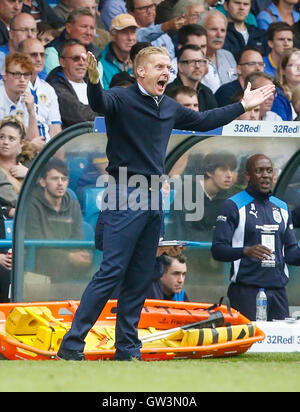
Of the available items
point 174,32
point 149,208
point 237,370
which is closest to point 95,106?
point 149,208

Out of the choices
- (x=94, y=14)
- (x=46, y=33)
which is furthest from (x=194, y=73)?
(x=46, y=33)

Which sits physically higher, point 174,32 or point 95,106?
point 174,32

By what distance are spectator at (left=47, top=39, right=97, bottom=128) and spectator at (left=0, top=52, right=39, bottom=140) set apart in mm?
573

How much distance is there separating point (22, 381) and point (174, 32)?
28.9 feet

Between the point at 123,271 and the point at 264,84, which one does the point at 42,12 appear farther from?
the point at 123,271

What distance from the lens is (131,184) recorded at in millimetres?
7363

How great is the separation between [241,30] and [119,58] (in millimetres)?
2495

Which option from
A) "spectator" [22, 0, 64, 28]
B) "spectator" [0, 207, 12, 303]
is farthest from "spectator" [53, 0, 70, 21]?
"spectator" [0, 207, 12, 303]

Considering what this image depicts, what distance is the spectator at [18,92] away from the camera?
11.4 metres

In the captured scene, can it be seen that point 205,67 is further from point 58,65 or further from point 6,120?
point 6,120

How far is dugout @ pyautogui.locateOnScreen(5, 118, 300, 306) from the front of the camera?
9.95 m

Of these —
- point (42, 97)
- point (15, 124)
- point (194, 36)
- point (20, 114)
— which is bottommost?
point (15, 124)

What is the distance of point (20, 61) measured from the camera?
11.4 m

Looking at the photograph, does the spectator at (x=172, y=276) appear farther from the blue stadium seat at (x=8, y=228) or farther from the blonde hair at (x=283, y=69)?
the blonde hair at (x=283, y=69)
